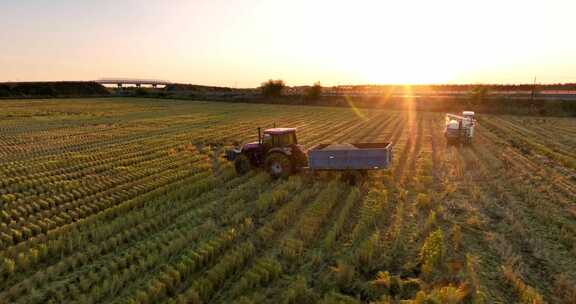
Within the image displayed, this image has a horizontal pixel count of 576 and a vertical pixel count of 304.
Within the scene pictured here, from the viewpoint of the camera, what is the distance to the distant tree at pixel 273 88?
66812 millimetres

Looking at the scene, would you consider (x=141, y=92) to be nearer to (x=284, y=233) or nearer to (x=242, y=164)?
(x=242, y=164)

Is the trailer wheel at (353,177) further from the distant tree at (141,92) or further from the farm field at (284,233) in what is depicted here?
the distant tree at (141,92)

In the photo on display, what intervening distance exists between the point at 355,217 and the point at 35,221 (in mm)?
7905

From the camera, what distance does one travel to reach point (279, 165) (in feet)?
39.4

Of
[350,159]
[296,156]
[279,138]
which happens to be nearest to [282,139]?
[279,138]

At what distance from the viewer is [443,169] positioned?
13.6 m

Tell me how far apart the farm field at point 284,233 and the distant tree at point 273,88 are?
53.3 m

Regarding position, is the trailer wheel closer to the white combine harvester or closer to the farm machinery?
the farm machinery

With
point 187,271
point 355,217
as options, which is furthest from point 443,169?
point 187,271

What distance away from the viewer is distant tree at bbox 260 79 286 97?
6681 centimetres

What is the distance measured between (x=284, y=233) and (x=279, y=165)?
4.42 metres

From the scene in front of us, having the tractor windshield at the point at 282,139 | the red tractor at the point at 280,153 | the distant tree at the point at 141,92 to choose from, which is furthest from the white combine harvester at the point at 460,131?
the distant tree at the point at 141,92

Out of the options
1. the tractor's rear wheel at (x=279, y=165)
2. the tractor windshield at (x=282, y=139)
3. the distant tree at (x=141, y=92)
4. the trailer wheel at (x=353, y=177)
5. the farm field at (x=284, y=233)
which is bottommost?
the farm field at (x=284, y=233)

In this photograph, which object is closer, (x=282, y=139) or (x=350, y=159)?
(x=350, y=159)
